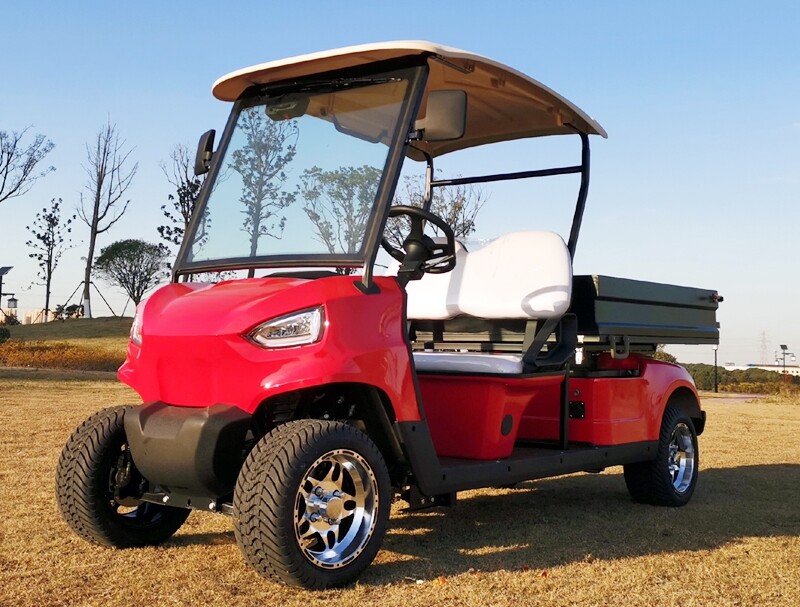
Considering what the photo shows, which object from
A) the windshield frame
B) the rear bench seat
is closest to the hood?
the windshield frame

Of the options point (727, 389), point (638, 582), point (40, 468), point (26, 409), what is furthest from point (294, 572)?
point (727, 389)

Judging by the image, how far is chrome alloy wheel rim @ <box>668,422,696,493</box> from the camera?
6383 millimetres

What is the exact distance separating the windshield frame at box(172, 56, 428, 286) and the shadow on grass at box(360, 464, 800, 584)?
4.51ft

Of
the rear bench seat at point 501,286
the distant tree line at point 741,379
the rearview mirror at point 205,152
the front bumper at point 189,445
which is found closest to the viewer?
the front bumper at point 189,445

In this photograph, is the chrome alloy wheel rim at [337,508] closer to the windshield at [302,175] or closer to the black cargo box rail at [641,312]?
the windshield at [302,175]

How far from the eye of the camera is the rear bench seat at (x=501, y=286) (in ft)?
17.6

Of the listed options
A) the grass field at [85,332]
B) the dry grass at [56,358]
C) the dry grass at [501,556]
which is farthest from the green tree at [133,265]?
the dry grass at [501,556]

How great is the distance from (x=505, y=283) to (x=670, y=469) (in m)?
1.81

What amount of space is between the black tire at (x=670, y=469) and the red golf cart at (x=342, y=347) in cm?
28

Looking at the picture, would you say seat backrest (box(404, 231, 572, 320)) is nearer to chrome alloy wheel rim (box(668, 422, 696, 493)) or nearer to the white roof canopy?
the white roof canopy

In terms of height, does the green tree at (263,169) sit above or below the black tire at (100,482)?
above

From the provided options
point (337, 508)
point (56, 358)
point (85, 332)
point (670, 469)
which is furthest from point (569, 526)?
point (85, 332)

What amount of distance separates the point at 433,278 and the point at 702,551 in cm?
224

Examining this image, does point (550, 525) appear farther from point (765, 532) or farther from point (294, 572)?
point (294, 572)
